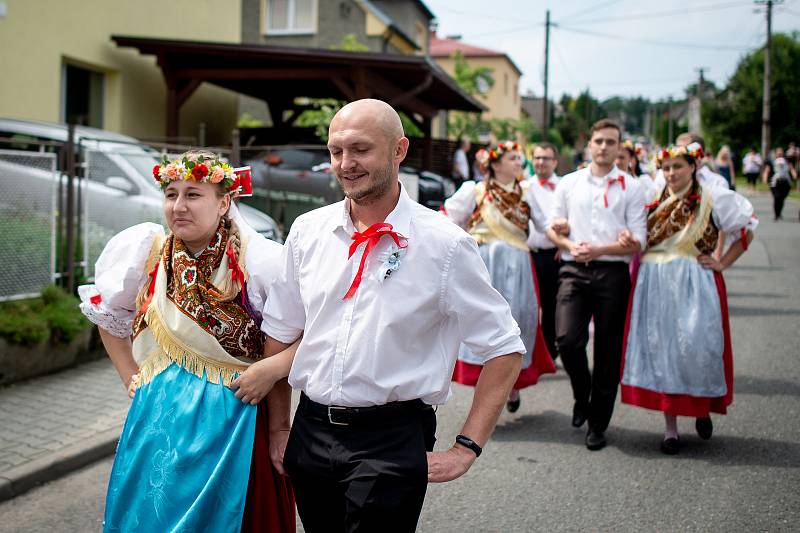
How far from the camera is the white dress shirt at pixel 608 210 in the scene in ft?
18.9

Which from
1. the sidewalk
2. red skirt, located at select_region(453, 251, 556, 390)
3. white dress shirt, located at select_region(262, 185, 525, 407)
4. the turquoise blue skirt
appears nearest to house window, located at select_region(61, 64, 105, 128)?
the sidewalk

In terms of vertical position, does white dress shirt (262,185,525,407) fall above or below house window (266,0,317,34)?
below

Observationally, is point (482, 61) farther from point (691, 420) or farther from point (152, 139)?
point (691, 420)

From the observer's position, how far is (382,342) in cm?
253

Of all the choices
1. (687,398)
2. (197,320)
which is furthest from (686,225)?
(197,320)

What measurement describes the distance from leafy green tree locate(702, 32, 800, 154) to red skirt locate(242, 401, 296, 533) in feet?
174

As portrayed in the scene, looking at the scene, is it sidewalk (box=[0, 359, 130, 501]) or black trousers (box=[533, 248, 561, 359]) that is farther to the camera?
black trousers (box=[533, 248, 561, 359])

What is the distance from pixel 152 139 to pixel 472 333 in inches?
604

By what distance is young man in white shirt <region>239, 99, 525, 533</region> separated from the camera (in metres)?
2.54

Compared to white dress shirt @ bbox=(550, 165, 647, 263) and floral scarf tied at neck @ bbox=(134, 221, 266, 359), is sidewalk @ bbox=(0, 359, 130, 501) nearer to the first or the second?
floral scarf tied at neck @ bbox=(134, 221, 266, 359)

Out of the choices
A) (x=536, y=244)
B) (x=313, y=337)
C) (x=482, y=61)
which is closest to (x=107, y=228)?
(x=536, y=244)

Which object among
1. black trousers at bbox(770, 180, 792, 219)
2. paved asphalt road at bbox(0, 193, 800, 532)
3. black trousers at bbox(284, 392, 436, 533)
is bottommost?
paved asphalt road at bbox(0, 193, 800, 532)

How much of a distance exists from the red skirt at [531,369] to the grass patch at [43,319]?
3438mm

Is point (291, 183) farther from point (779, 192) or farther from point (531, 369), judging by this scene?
point (779, 192)
